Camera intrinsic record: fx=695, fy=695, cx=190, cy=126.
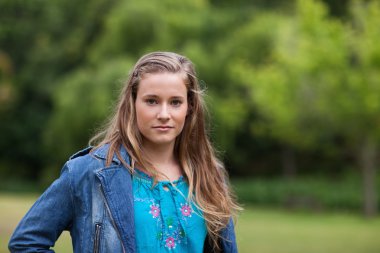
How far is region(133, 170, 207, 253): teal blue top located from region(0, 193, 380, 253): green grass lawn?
697 centimetres

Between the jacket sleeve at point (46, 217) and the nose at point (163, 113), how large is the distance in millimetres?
394

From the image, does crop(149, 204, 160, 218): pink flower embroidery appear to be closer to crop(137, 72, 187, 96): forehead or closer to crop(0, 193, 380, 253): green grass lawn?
crop(137, 72, 187, 96): forehead

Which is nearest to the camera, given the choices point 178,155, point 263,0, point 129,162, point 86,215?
point 86,215

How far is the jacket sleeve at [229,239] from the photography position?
2613 mm

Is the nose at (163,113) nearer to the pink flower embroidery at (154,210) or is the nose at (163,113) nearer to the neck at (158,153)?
the neck at (158,153)

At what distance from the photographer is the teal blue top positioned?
2.40m

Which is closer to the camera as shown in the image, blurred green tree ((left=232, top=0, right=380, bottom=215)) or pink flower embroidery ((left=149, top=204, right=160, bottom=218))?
pink flower embroidery ((left=149, top=204, right=160, bottom=218))

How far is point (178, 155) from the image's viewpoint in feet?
8.96

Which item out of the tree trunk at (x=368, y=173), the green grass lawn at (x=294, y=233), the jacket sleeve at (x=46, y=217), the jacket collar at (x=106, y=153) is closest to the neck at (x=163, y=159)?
the jacket collar at (x=106, y=153)

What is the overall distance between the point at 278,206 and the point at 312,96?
6.79 metres

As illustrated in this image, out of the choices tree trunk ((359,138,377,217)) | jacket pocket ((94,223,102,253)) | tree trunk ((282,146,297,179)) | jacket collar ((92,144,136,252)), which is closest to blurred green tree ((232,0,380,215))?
tree trunk ((359,138,377,217))

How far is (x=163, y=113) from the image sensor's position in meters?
2.51

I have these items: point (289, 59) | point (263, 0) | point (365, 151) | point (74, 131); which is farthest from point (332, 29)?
point (263, 0)

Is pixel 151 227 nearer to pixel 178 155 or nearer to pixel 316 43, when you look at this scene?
pixel 178 155
